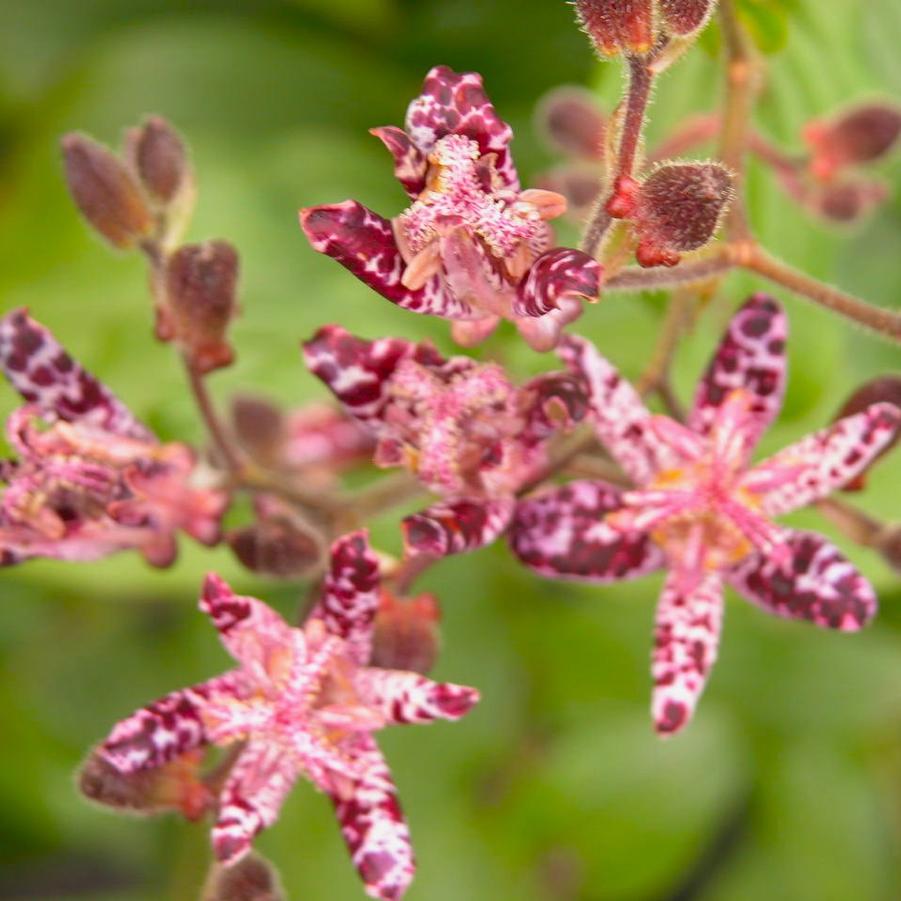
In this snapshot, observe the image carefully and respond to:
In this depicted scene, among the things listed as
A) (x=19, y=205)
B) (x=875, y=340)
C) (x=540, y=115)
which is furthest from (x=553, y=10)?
(x=19, y=205)

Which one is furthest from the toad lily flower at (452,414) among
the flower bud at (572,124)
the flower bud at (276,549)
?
the flower bud at (572,124)

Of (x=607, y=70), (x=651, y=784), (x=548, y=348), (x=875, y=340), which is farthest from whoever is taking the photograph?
(x=651, y=784)

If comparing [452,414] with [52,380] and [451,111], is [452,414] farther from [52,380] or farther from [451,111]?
[52,380]

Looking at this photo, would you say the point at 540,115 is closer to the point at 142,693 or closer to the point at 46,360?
the point at 46,360

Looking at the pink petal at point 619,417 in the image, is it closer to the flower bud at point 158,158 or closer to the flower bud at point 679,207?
the flower bud at point 679,207

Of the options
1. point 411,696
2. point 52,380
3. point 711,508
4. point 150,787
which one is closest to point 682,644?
point 711,508

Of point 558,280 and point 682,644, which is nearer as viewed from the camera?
point 558,280

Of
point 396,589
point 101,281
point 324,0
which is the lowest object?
point 396,589
